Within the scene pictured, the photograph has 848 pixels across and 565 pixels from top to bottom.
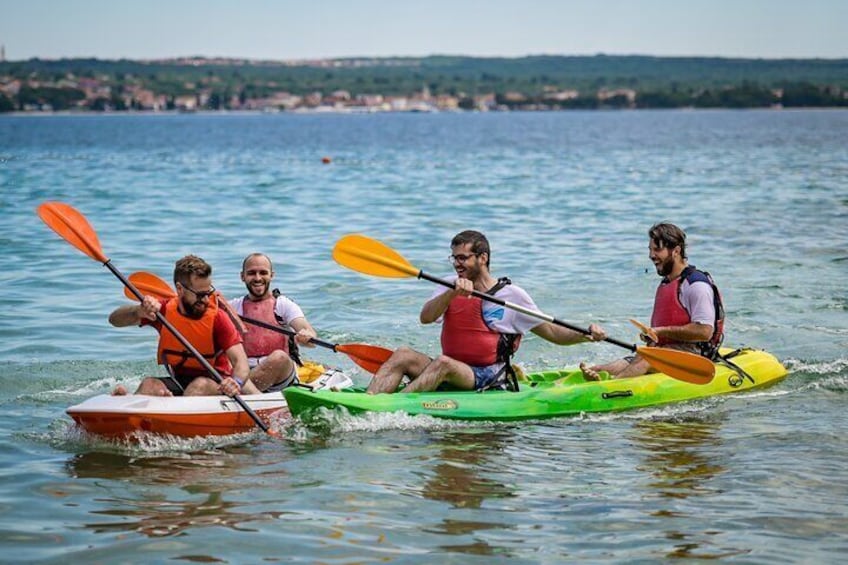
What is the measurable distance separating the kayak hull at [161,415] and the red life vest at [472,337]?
1.46 metres

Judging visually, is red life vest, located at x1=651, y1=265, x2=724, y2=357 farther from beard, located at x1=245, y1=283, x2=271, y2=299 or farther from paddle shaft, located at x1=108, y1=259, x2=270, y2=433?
paddle shaft, located at x1=108, y1=259, x2=270, y2=433

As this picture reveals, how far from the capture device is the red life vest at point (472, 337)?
829 centimetres

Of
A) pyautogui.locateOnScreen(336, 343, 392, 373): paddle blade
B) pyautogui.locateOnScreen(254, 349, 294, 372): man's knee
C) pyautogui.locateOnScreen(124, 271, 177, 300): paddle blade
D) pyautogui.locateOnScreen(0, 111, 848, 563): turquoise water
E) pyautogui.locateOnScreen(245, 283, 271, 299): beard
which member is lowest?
pyautogui.locateOnScreen(0, 111, 848, 563): turquoise water

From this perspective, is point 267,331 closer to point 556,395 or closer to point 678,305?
point 556,395

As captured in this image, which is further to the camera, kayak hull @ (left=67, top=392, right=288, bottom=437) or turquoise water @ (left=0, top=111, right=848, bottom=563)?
kayak hull @ (left=67, top=392, right=288, bottom=437)

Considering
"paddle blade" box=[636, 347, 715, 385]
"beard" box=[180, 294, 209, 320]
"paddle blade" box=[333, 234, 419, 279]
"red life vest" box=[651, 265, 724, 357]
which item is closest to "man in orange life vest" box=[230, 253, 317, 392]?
"paddle blade" box=[333, 234, 419, 279]

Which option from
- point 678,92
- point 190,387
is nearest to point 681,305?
point 190,387

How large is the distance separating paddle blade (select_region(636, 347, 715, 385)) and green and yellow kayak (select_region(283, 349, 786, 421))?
0.34 meters

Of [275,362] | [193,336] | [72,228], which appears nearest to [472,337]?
[275,362]

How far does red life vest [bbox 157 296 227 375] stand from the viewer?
777cm

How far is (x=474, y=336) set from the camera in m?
8.32

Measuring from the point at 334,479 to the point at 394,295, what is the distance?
7.47m

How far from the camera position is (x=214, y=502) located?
263 inches

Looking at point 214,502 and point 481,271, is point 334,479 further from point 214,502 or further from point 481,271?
point 481,271
